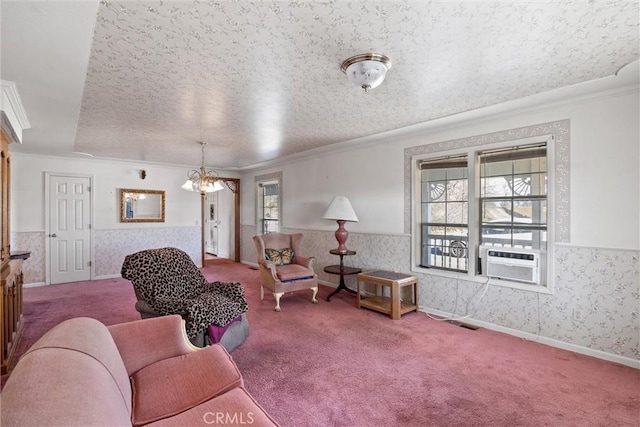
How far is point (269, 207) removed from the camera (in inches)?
283

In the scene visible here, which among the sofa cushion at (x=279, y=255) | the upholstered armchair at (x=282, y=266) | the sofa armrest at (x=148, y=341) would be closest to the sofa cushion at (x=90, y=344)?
the sofa armrest at (x=148, y=341)

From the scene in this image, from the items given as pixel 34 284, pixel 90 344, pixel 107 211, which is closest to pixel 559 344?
pixel 90 344

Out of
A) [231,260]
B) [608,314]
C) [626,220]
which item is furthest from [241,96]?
[231,260]

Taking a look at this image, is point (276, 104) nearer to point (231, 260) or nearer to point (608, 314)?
point (608, 314)

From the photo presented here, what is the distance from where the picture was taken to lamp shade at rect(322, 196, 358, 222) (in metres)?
4.54

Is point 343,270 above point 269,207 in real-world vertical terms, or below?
below

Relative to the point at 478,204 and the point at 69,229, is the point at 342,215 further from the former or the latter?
the point at 69,229

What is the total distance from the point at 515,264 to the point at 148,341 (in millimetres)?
3328

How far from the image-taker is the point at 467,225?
3.73 metres

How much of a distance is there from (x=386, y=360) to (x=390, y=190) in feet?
7.86

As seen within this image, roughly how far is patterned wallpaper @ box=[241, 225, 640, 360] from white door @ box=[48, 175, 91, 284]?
623cm

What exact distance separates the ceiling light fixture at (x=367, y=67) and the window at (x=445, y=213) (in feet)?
6.58

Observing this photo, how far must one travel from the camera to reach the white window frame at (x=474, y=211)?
3051 millimetres

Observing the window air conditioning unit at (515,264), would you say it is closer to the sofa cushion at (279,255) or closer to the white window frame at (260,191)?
the sofa cushion at (279,255)
